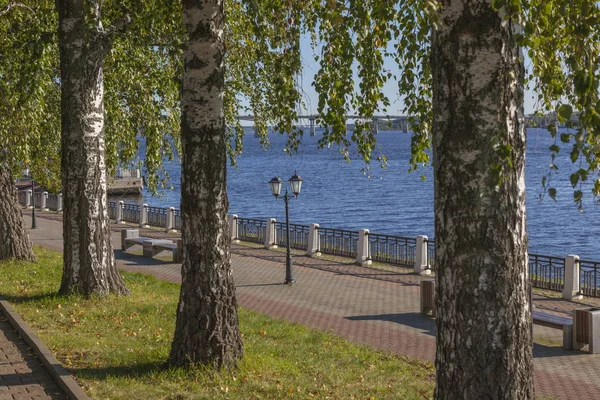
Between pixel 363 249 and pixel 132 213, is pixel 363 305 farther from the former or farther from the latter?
pixel 132 213

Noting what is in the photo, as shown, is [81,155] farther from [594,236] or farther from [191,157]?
[594,236]

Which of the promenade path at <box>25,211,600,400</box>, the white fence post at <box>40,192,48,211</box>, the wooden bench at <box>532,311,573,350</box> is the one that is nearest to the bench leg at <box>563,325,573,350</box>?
the wooden bench at <box>532,311,573,350</box>

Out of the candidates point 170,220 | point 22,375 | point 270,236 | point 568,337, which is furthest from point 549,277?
point 170,220

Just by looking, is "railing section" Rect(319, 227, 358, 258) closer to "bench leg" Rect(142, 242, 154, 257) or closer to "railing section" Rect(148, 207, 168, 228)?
"bench leg" Rect(142, 242, 154, 257)

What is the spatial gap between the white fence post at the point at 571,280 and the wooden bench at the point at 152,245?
1117 centimetres

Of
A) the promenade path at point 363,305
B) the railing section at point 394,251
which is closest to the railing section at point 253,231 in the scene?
the promenade path at point 363,305

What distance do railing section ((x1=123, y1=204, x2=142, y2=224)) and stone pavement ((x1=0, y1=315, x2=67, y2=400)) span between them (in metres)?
27.8

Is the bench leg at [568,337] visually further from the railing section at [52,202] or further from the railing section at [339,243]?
the railing section at [52,202]

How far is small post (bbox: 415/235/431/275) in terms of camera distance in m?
22.8

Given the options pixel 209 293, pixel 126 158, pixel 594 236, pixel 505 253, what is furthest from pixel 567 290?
pixel 594 236

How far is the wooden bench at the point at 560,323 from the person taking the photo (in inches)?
528

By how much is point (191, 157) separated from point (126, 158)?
968cm

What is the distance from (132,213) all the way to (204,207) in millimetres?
31556

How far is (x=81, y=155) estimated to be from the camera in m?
13.9
